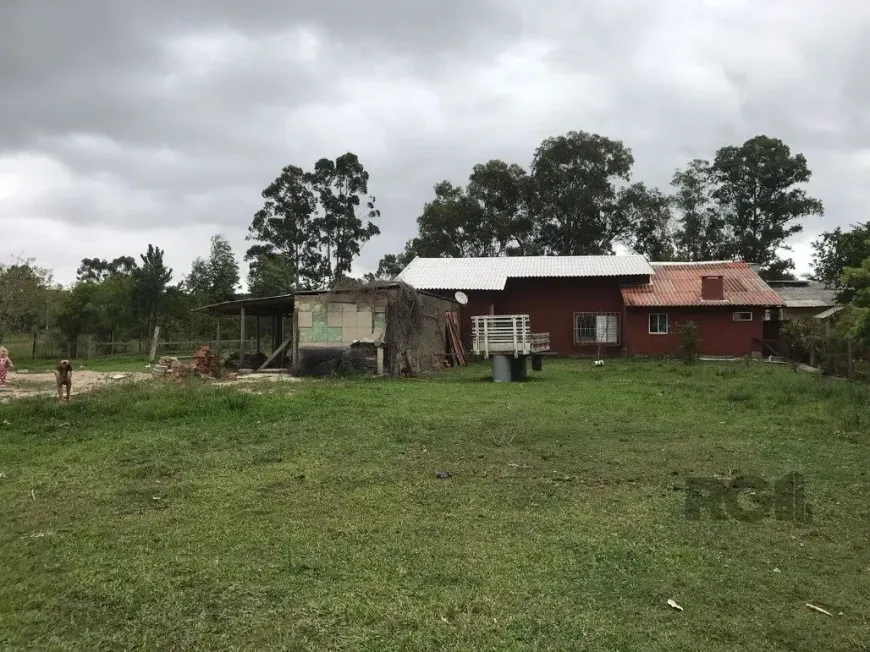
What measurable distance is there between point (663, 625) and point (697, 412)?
7.65m

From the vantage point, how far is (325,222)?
4303cm

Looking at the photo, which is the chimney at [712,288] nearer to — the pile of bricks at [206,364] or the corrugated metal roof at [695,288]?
the corrugated metal roof at [695,288]

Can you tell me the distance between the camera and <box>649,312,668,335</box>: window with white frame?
25016 mm

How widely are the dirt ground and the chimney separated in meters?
20.4

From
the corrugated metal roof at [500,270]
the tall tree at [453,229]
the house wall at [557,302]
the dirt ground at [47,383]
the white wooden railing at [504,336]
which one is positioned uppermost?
the tall tree at [453,229]

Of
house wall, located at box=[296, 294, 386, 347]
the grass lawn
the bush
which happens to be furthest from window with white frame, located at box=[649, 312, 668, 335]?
the grass lawn

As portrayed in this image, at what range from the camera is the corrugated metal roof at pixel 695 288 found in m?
24.4

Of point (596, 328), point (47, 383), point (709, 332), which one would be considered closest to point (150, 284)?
point (47, 383)

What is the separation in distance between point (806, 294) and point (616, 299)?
11743mm

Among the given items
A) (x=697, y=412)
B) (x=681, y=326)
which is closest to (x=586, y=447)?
(x=697, y=412)

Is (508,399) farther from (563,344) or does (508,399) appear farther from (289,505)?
(563,344)

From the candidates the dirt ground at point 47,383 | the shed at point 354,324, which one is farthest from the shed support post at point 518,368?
the dirt ground at point 47,383

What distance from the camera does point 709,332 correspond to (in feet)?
81.2

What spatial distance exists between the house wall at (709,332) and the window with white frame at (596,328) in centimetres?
122
